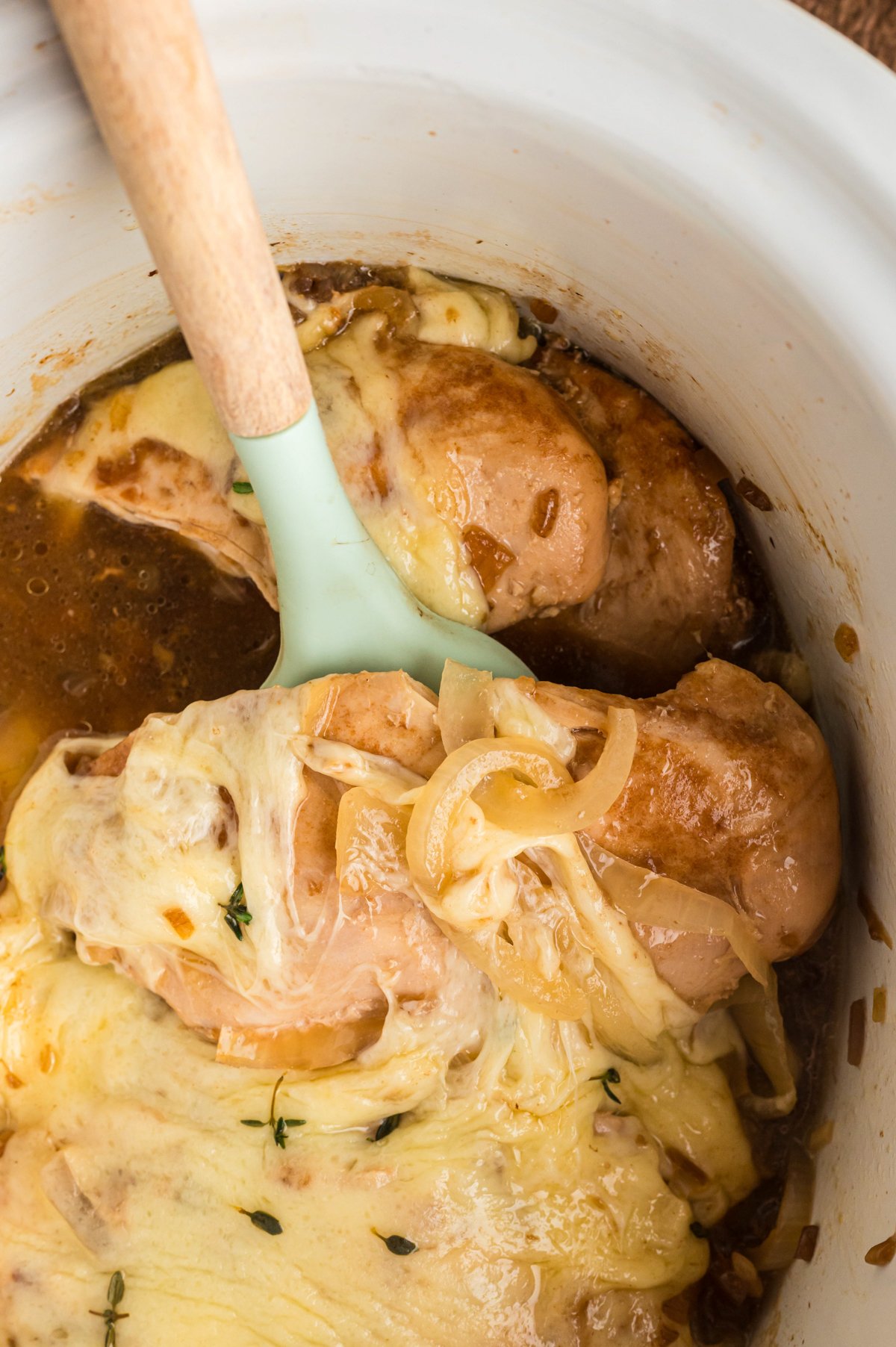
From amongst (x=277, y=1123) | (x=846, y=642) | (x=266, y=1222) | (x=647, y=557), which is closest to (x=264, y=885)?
(x=277, y=1123)

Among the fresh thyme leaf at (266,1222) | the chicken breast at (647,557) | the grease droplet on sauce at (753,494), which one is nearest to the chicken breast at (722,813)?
the chicken breast at (647,557)

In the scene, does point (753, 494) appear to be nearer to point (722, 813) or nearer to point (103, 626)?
point (722, 813)

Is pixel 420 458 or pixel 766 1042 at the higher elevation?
pixel 420 458

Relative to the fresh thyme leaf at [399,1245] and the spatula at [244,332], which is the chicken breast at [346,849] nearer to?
the spatula at [244,332]

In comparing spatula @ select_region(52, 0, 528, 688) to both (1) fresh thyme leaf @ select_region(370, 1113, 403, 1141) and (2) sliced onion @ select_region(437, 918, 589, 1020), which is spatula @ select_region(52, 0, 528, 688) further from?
(1) fresh thyme leaf @ select_region(370, 1113, 403, 1141)

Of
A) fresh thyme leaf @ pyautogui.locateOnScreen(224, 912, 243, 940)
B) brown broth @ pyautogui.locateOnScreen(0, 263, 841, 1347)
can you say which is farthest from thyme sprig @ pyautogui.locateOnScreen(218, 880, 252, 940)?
brown broth @ pyautogui.locateOnScreen(0, 263, 841, 1347)

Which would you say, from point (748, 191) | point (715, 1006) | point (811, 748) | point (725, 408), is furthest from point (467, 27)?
point (715, 1006)
